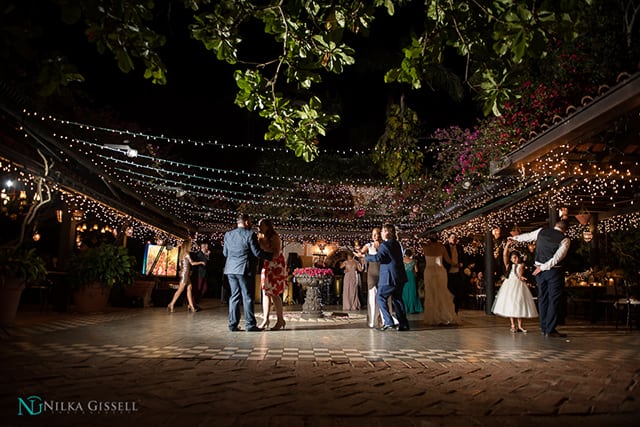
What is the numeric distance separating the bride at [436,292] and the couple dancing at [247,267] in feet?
10.0

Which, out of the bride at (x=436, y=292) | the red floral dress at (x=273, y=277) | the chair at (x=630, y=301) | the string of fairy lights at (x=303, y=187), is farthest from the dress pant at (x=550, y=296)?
the red floral dress at (x=273, y=277)

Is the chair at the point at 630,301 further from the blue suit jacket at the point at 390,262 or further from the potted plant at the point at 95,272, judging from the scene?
the potted plant at the point at 95,272

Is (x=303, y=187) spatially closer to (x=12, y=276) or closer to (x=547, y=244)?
(x=547, y=244)

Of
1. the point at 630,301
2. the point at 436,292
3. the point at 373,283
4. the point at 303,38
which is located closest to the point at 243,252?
the point at 373,283

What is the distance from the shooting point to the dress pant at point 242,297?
695cm

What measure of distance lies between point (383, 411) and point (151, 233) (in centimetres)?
1544

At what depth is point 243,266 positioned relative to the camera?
6.95 m

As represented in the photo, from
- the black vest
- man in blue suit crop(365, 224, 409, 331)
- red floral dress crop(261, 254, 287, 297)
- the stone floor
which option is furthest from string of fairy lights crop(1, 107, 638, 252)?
the stone floor

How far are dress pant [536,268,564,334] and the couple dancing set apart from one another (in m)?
3.99

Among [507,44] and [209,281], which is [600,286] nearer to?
[507,44]

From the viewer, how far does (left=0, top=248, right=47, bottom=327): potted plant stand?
660 cm

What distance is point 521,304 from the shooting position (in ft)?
24.7

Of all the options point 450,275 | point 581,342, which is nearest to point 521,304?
point 581,342

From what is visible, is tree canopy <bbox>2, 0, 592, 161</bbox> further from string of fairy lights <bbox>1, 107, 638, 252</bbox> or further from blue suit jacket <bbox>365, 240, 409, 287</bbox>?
string of fairy lights <bbox>1, 107, 638, 252</bbox>
